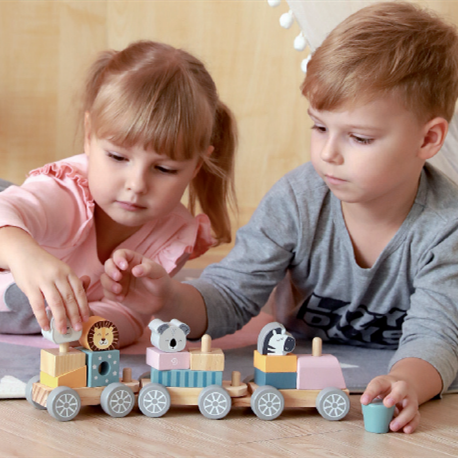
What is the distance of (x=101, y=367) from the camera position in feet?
2.50

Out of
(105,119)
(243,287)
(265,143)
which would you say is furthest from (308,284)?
(265,143)

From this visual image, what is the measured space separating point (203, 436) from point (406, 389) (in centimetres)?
24

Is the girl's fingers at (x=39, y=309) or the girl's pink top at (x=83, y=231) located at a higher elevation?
the girl's pink top at (x=83, y=231)

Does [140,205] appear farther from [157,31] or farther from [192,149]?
[157,31]

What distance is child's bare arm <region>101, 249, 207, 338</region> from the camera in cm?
88

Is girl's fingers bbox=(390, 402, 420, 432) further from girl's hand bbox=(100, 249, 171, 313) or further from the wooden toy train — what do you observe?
girl's hand bbox=(100, 249, 171, 313)

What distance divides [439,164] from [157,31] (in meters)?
1.16

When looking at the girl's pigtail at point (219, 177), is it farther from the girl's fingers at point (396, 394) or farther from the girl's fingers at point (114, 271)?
the girl's fingers at point (396, 394)

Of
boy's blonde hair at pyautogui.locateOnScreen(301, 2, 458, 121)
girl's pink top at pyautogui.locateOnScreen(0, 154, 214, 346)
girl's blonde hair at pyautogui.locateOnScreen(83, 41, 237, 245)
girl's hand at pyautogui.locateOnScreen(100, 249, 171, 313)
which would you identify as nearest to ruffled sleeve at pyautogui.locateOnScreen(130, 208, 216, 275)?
girl's pink top at pyautogui.locateOnScreen(0, 154, 214, 346)

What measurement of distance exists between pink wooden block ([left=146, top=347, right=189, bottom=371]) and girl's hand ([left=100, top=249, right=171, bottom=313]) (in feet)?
0.45

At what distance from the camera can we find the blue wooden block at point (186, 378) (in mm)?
761

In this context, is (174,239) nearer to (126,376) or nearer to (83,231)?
(83,231)

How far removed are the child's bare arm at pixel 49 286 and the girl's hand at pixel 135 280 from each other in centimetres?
10

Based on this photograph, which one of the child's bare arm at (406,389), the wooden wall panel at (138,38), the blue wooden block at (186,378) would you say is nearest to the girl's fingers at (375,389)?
the child's bare arm at (406,389)
